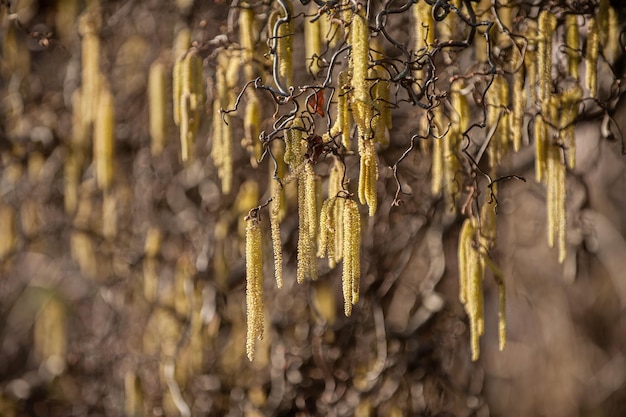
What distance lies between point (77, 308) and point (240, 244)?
88.8 inches

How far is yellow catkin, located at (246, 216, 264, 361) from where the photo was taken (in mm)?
1731

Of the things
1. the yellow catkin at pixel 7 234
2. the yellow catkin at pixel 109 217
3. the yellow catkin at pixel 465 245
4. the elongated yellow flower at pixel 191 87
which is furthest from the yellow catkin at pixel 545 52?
the yellow catkin at pixel 7 234

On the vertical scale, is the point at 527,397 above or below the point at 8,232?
below

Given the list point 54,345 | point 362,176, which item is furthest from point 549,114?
point 54,345

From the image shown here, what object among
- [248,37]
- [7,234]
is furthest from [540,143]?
[7,234]

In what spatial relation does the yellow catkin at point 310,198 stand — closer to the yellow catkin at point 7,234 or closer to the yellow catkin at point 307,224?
the yellow catkin at point 307,224

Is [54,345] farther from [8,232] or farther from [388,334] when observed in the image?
[388,334]

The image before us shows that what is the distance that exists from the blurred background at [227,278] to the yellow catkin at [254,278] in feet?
2.56

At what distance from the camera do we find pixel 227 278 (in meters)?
3.48

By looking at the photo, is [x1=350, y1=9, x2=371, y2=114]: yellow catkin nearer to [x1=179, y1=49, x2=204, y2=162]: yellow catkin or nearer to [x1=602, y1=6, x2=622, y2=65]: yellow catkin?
[x1=179, y1=49, x2=204, y2=162]: yellow catkin

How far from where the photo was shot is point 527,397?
533cm

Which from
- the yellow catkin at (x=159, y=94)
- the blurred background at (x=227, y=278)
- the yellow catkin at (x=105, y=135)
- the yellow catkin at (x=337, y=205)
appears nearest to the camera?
the yellow catkin at (x=337, y=205)

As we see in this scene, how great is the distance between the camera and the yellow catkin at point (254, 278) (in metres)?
1.73

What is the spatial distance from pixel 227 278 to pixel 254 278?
1.75m
